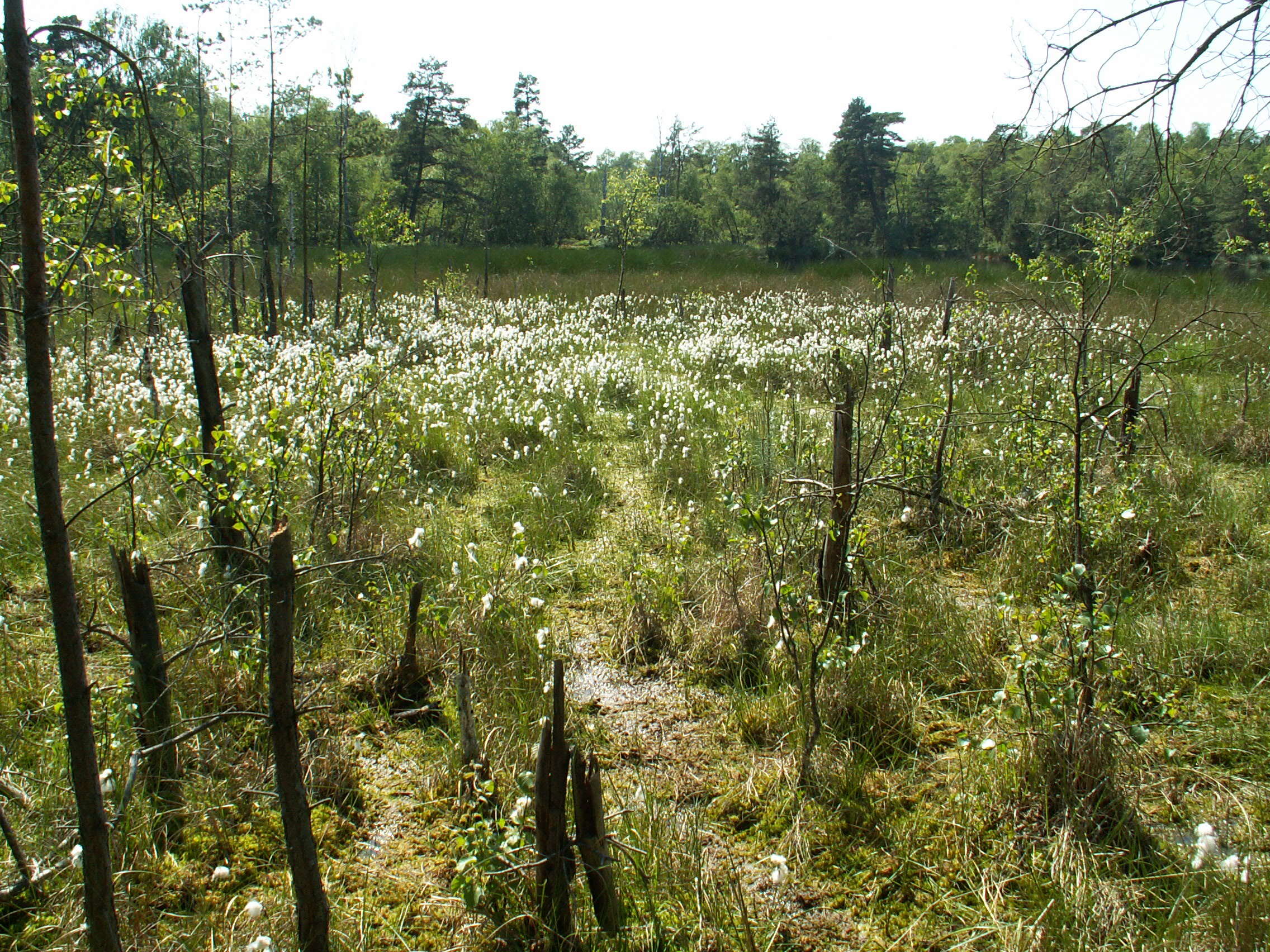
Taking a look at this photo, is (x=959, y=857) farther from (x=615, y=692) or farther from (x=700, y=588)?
(x=700, y=588)

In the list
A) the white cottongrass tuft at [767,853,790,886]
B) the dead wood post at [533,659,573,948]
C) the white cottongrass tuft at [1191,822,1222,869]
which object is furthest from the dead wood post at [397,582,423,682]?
the white cottongrass tuft at [1191,822,1222,869]

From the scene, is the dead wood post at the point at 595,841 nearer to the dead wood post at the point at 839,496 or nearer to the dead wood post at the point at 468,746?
the dead wood post at the point at 468,746

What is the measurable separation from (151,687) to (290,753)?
154 cm

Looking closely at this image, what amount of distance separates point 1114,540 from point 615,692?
354 cm

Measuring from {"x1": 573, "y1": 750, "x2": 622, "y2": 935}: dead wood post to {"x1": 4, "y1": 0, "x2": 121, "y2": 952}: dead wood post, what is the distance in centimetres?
120

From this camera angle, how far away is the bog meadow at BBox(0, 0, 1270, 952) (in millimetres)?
2420

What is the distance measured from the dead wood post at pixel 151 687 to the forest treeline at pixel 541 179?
1.59m

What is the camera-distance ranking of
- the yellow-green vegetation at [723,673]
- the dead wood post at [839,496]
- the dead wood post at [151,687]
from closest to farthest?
the yellow-green vegetation at [723,673] → the dead wood post at [151,687] → the dead wood post at [839,496]

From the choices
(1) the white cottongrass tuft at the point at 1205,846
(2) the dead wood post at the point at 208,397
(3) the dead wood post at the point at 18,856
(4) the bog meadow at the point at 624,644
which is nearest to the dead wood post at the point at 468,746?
(4) the bog meadow at the point at 624,644

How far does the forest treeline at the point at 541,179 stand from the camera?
378 cm

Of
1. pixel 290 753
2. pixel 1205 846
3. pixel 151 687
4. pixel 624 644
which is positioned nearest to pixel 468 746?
pixel 290 753

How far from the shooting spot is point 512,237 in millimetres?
43125

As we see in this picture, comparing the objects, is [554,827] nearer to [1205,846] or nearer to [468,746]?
[468,746]

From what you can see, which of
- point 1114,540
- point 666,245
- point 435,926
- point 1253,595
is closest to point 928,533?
point 1114,540
